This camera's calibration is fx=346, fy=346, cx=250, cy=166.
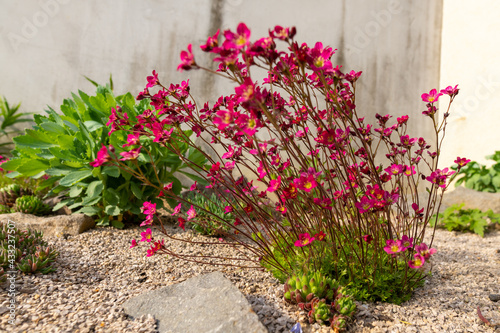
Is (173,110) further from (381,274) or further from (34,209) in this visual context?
(34,209)

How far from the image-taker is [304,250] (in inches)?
74.6

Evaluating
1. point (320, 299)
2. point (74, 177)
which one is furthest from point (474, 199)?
point (74, 177)

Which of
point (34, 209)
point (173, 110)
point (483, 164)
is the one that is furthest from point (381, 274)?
point (483, 164)

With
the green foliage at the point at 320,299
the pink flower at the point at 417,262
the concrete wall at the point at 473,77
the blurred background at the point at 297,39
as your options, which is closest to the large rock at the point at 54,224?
the green foliage at the point at 320,299

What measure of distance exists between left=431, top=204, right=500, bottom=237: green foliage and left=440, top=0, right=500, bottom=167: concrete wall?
1.64 meters

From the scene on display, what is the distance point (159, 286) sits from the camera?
190 cm

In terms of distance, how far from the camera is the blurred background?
421 centimetres

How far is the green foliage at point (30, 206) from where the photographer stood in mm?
2941

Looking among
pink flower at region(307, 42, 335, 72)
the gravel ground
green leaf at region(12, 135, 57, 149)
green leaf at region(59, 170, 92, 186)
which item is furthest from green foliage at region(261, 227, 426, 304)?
green leaf at region(12, 135, 57, 149)

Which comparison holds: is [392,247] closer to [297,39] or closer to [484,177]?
[484,177]

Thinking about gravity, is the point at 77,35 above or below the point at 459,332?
above

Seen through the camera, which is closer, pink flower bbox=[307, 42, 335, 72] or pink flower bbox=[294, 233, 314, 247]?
pink flower bbox=[307, 42, 335, 72]

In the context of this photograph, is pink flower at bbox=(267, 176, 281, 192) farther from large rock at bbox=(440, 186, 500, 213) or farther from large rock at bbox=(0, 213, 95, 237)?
large rock at bbox=(440, 186, 500, 213)

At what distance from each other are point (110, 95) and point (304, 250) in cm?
199
